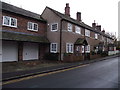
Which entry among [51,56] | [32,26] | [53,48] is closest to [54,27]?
[53,48]

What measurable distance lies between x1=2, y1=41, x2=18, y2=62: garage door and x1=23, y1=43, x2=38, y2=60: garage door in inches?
53.4

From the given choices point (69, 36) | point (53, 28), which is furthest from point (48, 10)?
point (69, 36)

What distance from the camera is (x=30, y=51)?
17.2m

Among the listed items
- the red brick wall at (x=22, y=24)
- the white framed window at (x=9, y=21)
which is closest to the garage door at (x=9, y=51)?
the red brick wall at (x=22, y=24)

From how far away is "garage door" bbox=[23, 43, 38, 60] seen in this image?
645 inches

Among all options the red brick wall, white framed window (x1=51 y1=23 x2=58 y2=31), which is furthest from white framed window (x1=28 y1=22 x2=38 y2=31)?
white framed window (x1=51 y1=23 x2=58 y2=31)

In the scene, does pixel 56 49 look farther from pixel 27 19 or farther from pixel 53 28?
pixel 27 19

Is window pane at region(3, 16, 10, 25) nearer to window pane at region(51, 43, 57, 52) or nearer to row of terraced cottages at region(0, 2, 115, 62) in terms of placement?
row of terraced cottages at region(0, 2, 115, 62)

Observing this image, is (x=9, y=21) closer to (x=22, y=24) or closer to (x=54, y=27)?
(x=22, y=24)

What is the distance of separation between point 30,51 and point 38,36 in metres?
2.91

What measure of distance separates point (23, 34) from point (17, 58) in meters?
3.59

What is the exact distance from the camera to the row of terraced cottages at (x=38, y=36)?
14482 millimetres

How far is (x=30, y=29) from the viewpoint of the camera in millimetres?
17219

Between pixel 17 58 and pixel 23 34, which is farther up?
pixel 23 34
